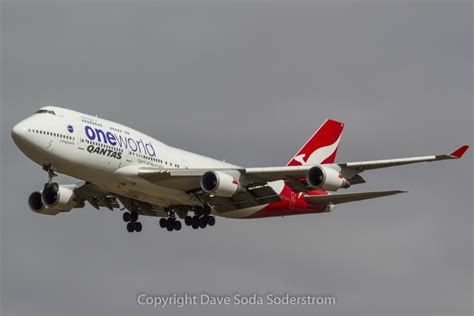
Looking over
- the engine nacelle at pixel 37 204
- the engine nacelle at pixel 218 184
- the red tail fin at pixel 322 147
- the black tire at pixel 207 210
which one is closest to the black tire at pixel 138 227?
the black tire at pixel 207 210

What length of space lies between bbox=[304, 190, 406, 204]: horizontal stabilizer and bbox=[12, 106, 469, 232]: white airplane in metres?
0.06

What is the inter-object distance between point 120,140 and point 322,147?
16710 millimetres

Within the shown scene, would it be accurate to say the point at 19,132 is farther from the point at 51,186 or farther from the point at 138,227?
the point at 138,227

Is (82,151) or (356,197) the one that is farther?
(356,197)

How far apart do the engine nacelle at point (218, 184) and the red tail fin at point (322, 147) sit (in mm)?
10762

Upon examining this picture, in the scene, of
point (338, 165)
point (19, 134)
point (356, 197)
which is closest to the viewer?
point (19, 134)

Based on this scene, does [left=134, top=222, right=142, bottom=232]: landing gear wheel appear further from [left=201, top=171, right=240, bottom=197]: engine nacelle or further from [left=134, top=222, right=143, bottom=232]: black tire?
[left=201, top=171, right=240, bottom=197]: engine nacelle

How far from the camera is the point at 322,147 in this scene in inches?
2707

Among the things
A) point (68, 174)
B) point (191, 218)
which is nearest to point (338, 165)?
point (191, 218)

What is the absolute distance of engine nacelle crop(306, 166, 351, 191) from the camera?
55812 millimetres

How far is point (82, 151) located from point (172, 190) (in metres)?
6.30

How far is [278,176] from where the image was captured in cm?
5769

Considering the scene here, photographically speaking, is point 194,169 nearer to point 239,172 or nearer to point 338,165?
point 239,172

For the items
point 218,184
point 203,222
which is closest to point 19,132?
point 218,184
